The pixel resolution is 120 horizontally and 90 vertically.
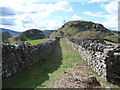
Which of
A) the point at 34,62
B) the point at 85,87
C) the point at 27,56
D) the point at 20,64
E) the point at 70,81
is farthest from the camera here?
the point at 34,62

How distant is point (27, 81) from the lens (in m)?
10.8

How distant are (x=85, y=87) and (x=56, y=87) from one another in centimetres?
142

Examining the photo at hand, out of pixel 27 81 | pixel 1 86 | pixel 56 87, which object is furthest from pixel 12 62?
pixel 56 87

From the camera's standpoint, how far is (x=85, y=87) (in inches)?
359

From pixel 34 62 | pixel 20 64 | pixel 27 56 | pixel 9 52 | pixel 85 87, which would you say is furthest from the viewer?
pixel 34 62

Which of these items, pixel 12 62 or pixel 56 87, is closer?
pixel 56 87

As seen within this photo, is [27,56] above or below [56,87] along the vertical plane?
above

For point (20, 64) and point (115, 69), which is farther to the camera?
point (20, 64)

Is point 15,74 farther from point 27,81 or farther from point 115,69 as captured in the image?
point 115,69

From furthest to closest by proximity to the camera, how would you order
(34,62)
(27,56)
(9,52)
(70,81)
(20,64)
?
(34,62) < (27,56) < (20,64) < (9,52) < (70,81)

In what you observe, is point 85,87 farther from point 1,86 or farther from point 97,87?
point 1,86

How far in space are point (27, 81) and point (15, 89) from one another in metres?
1.63

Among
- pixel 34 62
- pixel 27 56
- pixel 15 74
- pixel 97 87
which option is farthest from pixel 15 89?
pixel 34 62

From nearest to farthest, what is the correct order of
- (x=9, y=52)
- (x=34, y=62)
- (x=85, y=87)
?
(x=85, y=87), (x=9, y=52), (x=34, y=62)
